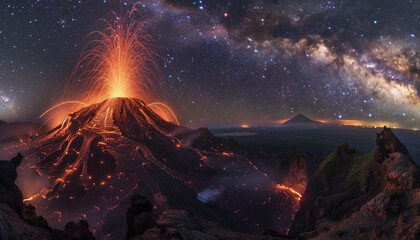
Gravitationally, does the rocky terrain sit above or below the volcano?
above

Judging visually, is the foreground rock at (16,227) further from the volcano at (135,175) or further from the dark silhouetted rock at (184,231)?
the volcano at (135,175)

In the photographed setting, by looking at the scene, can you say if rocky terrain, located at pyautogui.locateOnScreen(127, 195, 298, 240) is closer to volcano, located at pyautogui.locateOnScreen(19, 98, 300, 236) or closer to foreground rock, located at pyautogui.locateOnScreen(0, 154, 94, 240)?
foreground rock, located at pyautogui.locateOnScreen(0, 154, 94, 240)

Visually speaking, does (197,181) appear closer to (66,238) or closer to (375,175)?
(375,175)

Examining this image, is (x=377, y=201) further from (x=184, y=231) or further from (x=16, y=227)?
(x=16, y=227)

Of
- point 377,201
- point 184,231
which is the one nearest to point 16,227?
point 184,231

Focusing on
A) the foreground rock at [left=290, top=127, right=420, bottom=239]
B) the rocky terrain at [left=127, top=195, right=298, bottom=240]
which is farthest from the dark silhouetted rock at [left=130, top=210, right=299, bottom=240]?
the foreground rock at [left=290, top=127, right=420, bottom=239]

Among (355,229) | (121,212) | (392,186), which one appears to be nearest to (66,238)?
(355,229)

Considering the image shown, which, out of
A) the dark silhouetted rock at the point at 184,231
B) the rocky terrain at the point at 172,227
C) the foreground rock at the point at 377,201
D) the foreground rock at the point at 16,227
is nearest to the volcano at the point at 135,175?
the foreground rock at the point at 377,201

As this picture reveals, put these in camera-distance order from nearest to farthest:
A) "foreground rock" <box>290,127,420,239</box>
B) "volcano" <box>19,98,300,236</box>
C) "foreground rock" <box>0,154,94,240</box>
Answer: "foreground rock" <box>0,154,94,240</box>
"foreground rock" <box>290,127,420,239</box>
"volcano" <box>19,98,300,236</box>
